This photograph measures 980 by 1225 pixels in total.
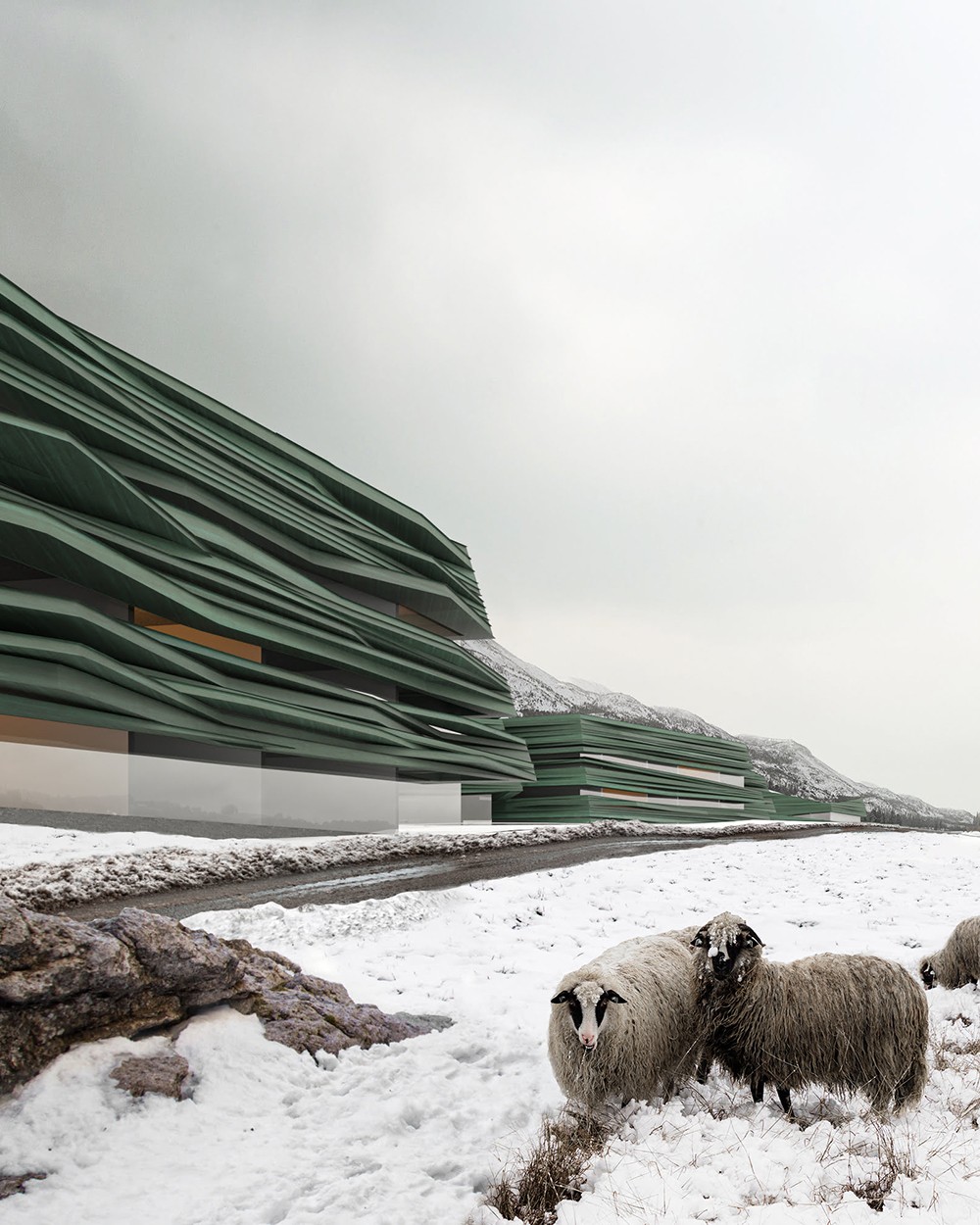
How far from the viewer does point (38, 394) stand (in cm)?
2569

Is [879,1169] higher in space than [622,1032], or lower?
lower

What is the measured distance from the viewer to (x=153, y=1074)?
570 cm

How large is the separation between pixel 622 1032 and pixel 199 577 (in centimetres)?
2729

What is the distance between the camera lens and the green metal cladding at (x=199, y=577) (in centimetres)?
2442

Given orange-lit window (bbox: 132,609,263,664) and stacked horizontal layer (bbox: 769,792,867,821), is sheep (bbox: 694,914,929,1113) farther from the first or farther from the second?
stacked horizontal layer (bbox: 769,792,867,821)

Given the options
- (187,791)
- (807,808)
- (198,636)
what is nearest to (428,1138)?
(187,791)

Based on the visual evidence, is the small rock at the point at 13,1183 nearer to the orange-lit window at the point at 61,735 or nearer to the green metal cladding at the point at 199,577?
the green metal cladding at the point at 199,577

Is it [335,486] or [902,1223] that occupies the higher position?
A: [335,486]

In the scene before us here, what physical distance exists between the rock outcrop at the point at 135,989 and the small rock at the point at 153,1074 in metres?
0.25

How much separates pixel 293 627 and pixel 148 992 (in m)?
28.6

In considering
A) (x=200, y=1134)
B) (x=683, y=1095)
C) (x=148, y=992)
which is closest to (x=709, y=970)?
(x=683, y=1095)

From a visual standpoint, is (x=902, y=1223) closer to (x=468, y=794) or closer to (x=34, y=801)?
(x=34, y=801)

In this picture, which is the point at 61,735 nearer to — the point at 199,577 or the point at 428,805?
the point at 199,577

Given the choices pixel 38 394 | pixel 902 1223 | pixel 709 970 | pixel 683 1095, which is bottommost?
pixel 683 1095
